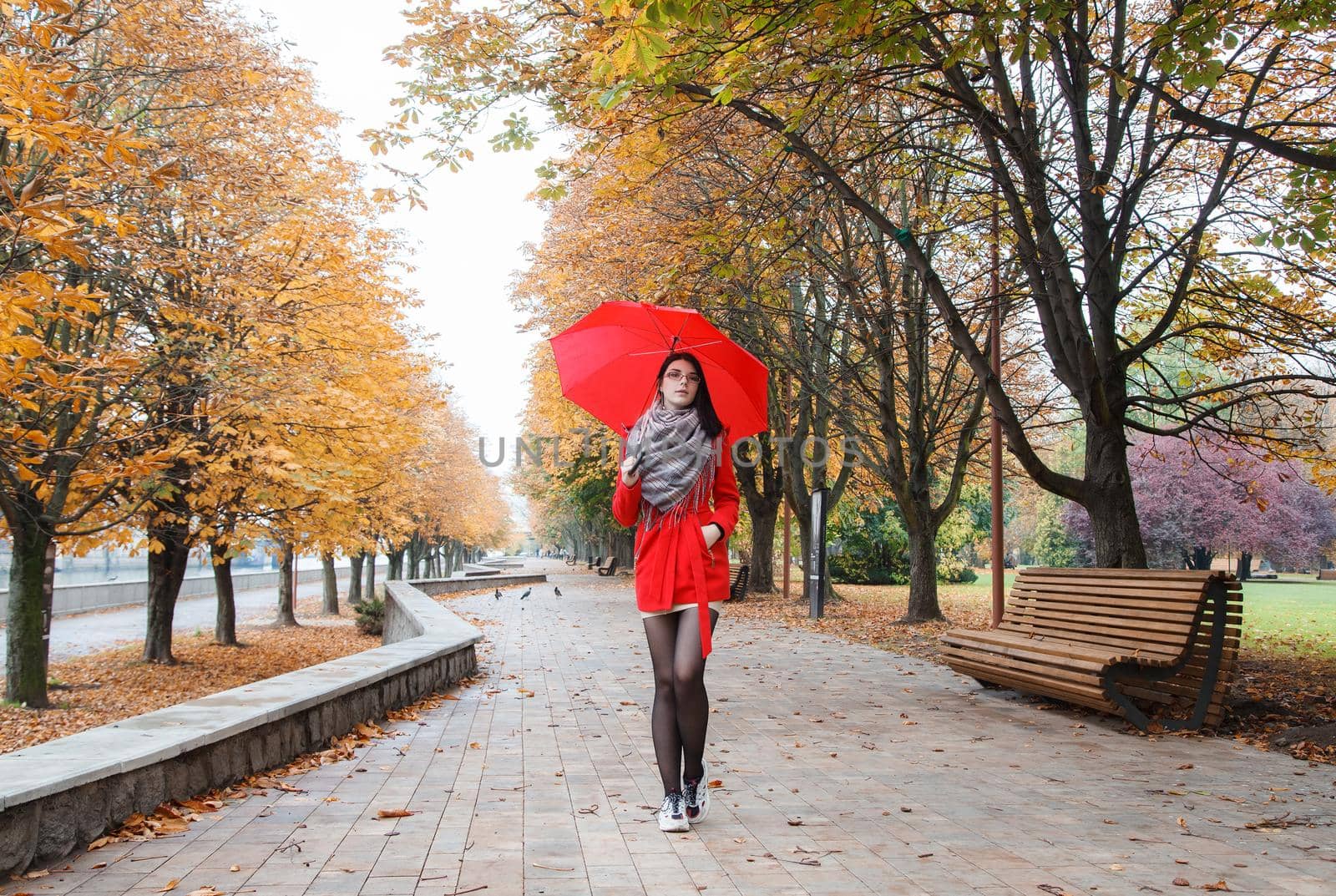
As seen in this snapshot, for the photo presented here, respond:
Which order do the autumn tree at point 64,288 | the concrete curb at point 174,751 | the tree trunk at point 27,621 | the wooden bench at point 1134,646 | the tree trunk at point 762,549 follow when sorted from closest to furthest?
the concrete curb at point 174,751 → the autumn tree at point 64,288 → the wooden bench at point 1134,646 → the tree trunk at point 27,621 → the tree trunk at point 762,549

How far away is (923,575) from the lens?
17.5 m

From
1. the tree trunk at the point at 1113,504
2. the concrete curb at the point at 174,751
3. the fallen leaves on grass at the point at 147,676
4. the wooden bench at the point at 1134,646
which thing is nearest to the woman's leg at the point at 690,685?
the concrete curb at the point at 174,751

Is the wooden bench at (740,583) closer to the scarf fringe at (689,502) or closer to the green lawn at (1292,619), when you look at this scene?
the green lawn at (1292,619)

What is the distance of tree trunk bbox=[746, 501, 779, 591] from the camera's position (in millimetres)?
26250

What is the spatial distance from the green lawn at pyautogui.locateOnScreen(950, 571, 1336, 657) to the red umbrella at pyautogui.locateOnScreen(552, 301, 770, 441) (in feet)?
39.9

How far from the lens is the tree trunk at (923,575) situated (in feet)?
56.9

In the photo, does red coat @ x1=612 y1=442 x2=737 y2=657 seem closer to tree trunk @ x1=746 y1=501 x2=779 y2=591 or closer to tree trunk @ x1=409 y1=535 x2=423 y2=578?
tree trunk @ x1=746 y1=501 x2=779 y2=591

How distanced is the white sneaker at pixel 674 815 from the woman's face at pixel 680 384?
5.70 feet

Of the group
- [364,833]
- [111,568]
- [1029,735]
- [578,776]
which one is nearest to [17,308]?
[364,833]

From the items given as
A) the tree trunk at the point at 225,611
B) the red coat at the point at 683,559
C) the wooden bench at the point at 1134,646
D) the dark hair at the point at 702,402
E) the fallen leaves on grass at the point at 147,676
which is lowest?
the fallen leaves on grass at the point at 147,676

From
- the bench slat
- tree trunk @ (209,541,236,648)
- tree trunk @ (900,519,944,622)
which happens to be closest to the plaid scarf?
the bench slat

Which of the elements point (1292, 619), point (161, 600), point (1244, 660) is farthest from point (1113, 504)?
point (1292, 619)

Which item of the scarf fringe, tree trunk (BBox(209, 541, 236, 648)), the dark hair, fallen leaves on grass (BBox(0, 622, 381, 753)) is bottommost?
fallen leaves on grass (BBox(0, 622, 381, 753))

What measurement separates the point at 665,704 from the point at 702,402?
1.37m
